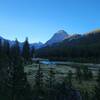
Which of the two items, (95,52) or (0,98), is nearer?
(0,98)

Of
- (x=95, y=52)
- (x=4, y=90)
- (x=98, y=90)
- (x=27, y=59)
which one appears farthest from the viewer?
(x=95, y=52)

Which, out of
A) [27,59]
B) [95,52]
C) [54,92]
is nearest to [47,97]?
[54,92]

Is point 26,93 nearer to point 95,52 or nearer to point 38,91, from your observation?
point 38,91

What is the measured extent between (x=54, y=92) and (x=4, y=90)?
21.1ft

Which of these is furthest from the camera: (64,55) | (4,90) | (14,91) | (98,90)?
(64,55)

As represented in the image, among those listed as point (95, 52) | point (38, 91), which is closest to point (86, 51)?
point (95, 52)

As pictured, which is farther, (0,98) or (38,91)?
(38,91)

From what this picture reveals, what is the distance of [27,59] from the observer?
11125cm

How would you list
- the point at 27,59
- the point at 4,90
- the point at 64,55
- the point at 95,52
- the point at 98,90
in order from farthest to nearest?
the point at 64,55 < the point at 95,52 < the point at 27,59 < the point at 4,90 < the point at 98,90

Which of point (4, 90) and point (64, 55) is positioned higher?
point (64, 55)

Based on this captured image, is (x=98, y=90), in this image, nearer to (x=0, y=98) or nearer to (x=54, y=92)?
(x=54, y=92)

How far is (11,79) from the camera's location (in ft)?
92.7

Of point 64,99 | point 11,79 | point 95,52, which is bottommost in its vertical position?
point 64,99

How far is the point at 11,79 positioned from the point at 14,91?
65.8 inches
